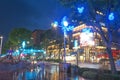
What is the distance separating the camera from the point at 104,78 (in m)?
26.7

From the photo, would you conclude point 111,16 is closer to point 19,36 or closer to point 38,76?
point 38,76

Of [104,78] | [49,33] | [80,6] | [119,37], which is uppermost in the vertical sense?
[49,33]

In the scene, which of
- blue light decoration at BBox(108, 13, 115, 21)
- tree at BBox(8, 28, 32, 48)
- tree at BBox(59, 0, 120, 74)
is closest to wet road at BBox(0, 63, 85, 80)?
tree at BBox(59, 0, 120, 74)

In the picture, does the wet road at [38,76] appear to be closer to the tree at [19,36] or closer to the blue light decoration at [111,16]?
the blue light decoration at [111,16]

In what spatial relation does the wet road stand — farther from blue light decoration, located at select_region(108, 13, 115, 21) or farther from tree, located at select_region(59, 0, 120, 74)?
blue light decoration, located at select_region(108, 13, 115, 21)

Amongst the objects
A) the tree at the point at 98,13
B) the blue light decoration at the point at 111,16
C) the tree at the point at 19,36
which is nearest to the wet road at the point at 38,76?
the tree at the point at 98,13

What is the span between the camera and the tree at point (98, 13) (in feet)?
88.7

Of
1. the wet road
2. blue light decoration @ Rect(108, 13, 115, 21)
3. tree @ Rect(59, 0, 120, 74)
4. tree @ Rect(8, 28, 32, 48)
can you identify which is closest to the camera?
the wet road

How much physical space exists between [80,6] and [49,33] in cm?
8503

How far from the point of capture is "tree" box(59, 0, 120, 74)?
27031 mm

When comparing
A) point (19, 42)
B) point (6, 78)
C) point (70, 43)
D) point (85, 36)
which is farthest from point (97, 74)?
point (19, 42)

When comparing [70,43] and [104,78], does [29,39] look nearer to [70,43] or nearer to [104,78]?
[70,43]

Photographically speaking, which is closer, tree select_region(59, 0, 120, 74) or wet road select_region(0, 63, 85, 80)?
wet road select_region(0, 63, 85, 80)

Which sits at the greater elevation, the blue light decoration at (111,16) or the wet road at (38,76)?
the blue light decoration at (111,16)
